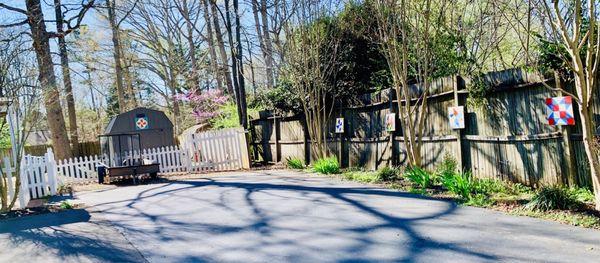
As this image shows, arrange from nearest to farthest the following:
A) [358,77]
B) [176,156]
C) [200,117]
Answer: [358,77], [176,156], [200,117]

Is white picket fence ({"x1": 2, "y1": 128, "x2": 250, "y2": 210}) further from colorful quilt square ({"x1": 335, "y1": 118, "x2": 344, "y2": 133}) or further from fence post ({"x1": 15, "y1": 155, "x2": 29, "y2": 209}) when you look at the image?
fence post ({"x1": 15, "y1": 155, "x2": 29, "y2": 209})

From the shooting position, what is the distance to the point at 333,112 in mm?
11641

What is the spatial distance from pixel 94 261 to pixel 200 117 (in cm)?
1883

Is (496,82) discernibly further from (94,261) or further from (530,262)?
(94,261)

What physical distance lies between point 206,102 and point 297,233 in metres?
18.9

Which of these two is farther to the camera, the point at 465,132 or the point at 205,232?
the point at 465,132

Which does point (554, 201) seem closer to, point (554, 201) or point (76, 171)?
point (554, 201)

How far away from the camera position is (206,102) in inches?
903

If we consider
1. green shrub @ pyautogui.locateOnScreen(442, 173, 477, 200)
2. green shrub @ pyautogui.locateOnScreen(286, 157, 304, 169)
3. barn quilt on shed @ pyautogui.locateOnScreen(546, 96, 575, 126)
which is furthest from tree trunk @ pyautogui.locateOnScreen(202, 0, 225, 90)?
barn quilt on shed @ pyautogui.locateOnScreen(546, 96, 575, 126)

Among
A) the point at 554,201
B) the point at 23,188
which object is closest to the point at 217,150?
the point at 23,188

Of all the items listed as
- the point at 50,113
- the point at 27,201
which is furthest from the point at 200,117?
the point at 27,201

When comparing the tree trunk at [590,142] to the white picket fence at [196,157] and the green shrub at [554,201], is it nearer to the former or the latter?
the green shrub at [554,201]

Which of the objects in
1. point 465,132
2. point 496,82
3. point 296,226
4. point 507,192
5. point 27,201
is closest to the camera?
point 296,226

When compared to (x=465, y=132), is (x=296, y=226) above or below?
below
